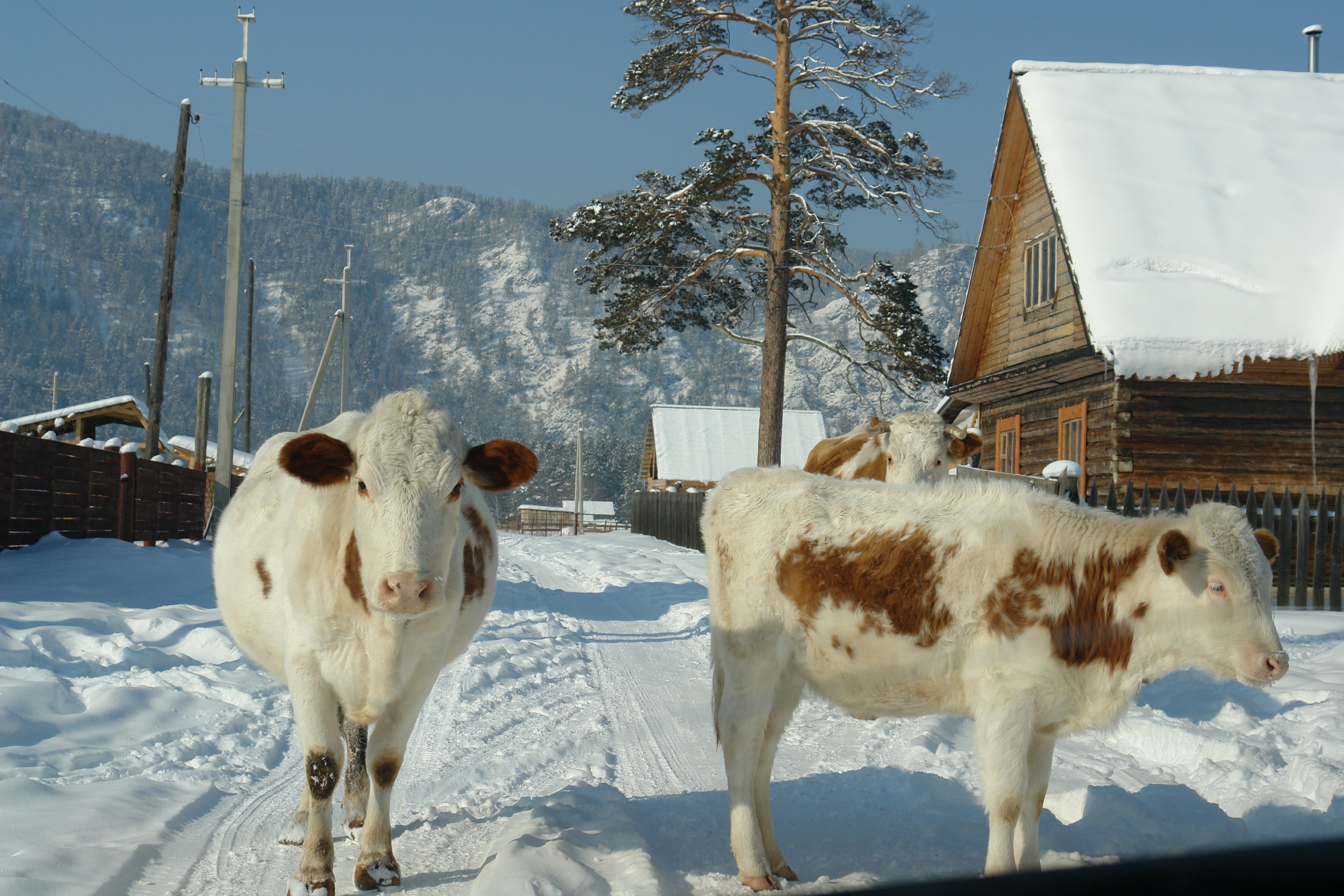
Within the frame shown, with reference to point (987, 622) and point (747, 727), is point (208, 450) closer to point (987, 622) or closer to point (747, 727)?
point (747, 727)

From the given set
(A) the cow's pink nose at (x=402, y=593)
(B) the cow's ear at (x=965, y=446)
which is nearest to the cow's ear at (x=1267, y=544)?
(A) the cow's pink nose at (x=402, y=593)

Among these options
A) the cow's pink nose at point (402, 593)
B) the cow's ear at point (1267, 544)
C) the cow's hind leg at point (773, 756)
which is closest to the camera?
the cow's pink nose at point (402, 593)

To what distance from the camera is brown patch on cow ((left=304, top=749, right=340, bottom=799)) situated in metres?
4.04

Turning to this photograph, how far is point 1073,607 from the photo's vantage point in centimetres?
402

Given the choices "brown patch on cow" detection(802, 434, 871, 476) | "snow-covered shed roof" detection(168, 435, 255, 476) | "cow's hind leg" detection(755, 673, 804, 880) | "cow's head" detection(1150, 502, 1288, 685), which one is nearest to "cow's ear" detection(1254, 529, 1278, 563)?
"cow's head" detection(1150, 502, 1288, 685)

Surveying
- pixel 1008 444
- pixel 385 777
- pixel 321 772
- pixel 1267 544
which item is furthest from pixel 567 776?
pixel 1008 444

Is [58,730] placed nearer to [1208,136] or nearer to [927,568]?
[927,568]

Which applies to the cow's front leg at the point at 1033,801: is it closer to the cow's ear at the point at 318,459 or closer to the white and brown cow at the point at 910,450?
the cow's ear at the point at 318,459

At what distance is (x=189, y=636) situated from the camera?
944cm

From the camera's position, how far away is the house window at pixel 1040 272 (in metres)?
19.6

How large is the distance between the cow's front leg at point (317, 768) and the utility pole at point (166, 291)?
24.3 metres

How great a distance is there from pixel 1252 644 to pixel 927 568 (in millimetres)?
1282

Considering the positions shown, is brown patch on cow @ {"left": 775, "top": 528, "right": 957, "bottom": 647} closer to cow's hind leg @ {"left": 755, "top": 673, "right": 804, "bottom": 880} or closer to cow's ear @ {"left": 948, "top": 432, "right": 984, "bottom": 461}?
cow's hind leg @ {"left": 755, "top": 673, "right": 804, "bottom": 880}

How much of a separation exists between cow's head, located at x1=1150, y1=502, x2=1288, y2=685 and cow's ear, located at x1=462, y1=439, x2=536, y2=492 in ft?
8.83
